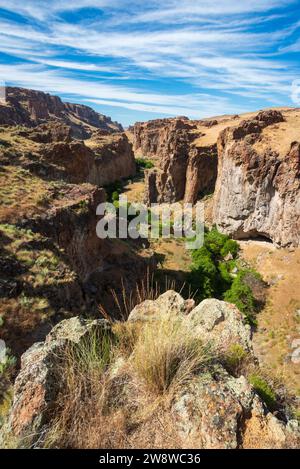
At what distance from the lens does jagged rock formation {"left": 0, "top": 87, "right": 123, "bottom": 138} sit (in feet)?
→ 309

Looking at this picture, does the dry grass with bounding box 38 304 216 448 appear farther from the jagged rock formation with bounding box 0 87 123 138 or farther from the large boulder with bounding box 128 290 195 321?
the jagged rock formation with bounding box 0 87 123 138

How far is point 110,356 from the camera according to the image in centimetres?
475

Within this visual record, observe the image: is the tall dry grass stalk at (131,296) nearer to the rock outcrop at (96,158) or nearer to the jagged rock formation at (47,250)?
the jagged rock formation at (47,250)

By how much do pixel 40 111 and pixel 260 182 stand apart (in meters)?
111

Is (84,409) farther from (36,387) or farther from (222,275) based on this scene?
(222,275)

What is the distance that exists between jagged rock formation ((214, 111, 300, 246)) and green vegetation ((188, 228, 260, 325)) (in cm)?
263

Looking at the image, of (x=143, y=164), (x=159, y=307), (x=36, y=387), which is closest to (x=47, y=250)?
(x=159, y=307)

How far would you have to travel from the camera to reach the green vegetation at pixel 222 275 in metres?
22.7

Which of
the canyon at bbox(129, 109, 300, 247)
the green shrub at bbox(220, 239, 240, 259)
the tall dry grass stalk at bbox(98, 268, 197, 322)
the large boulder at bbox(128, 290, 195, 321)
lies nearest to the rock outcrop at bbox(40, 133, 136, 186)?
the tall dry grass stalk at bbox(98, 268, 197, 322)

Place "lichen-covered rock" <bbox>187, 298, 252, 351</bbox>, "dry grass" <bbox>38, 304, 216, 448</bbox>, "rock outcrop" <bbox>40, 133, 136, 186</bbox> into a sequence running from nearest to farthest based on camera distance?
"dry grass" <bbox>38, 304, 216, 448</bbox>, "lichen-covered rock" <bbox>187, 298, 252, 351</bbox>, "rock outcrop" <bbox>40, 133, 136, 186</bbox>

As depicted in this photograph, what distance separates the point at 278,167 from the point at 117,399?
28.3 metres

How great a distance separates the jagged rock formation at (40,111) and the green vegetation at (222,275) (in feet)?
225
